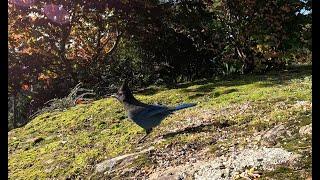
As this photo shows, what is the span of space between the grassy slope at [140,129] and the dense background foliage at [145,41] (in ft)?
4.54

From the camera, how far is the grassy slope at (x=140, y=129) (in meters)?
3.75

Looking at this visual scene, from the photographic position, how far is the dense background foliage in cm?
774

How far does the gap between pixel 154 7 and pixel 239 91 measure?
360 centimetres

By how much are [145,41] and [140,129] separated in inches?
172

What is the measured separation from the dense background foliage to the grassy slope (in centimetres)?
138

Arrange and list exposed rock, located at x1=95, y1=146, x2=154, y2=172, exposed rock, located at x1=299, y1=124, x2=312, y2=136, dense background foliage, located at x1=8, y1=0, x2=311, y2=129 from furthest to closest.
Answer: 1. dense background foliage, located at x1=8, y1=0, x2=311, y2=129
2. exposed rock, located at x1=95, y1=146, x2=154, y2=172
3. exposed rock, located at x1=299, y1=124, x2=312, y2=136

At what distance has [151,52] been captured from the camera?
868cm

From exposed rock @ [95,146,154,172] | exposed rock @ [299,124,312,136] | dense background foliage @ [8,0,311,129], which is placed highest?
dense background foliage @ [8,0,311,129]

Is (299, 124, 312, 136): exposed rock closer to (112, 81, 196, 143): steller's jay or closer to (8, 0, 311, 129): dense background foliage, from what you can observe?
(112, 81, 196, 143): steller's jay

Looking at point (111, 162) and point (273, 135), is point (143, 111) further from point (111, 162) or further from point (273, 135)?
point (273, 135)

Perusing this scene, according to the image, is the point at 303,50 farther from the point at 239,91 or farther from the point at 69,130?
the point at 69,130

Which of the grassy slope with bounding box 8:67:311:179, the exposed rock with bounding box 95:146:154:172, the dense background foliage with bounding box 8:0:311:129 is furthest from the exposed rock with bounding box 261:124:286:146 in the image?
the dense background foliage with bounding box 8:0:311:129
